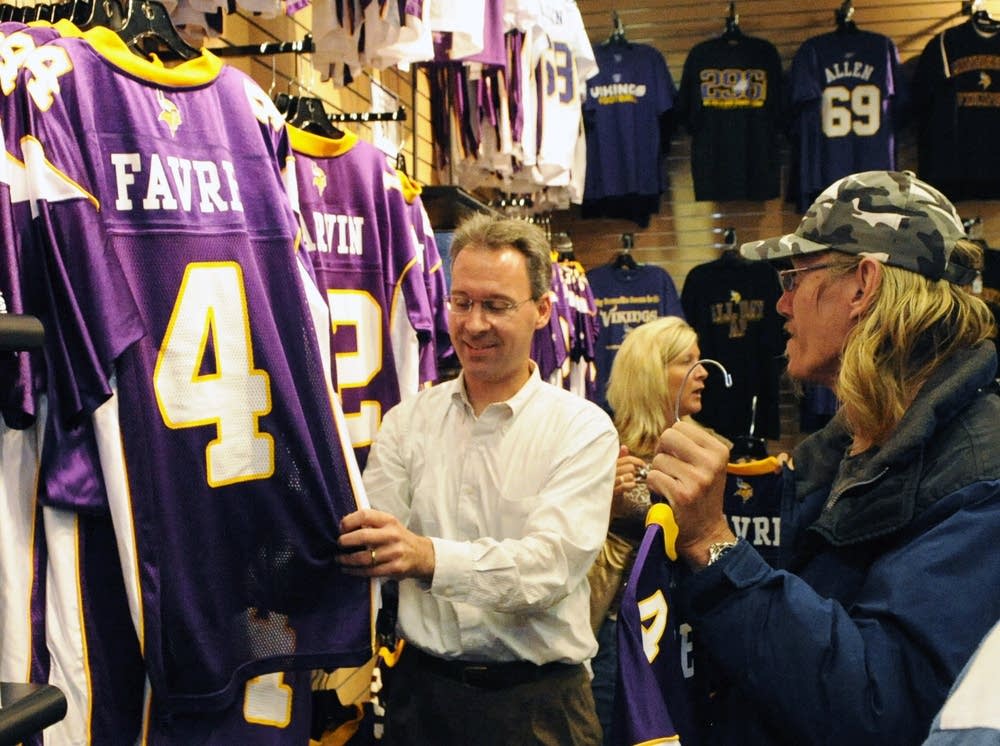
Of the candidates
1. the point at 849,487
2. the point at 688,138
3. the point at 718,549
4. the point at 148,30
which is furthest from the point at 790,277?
the point at 688,138

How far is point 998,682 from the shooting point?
626 mm

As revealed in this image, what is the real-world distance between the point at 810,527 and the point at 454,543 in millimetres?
789

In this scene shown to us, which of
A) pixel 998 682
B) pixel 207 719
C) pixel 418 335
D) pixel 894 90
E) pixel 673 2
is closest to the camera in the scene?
pixel 998 682

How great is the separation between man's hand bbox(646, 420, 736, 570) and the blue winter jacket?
0.17 ft

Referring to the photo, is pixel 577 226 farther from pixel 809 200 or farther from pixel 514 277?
pixel 514 277

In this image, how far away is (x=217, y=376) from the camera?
179cm

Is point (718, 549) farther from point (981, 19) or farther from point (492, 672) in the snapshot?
point (981, 19)

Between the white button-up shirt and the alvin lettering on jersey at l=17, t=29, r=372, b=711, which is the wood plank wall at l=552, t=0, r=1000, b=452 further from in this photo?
the alvin lettering on jersey at l=17, t=29, r=372, b=711

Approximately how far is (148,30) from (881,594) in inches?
62.8

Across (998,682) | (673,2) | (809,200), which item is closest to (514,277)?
(998,682)

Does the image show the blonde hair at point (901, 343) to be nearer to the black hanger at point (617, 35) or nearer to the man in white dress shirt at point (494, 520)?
the man in white dress shirt at point (494, 520)

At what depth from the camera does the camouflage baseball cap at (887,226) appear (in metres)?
1.49

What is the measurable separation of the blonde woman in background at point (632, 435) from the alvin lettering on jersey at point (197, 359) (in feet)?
3.09

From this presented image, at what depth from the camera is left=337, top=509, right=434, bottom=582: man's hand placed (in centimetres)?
189
